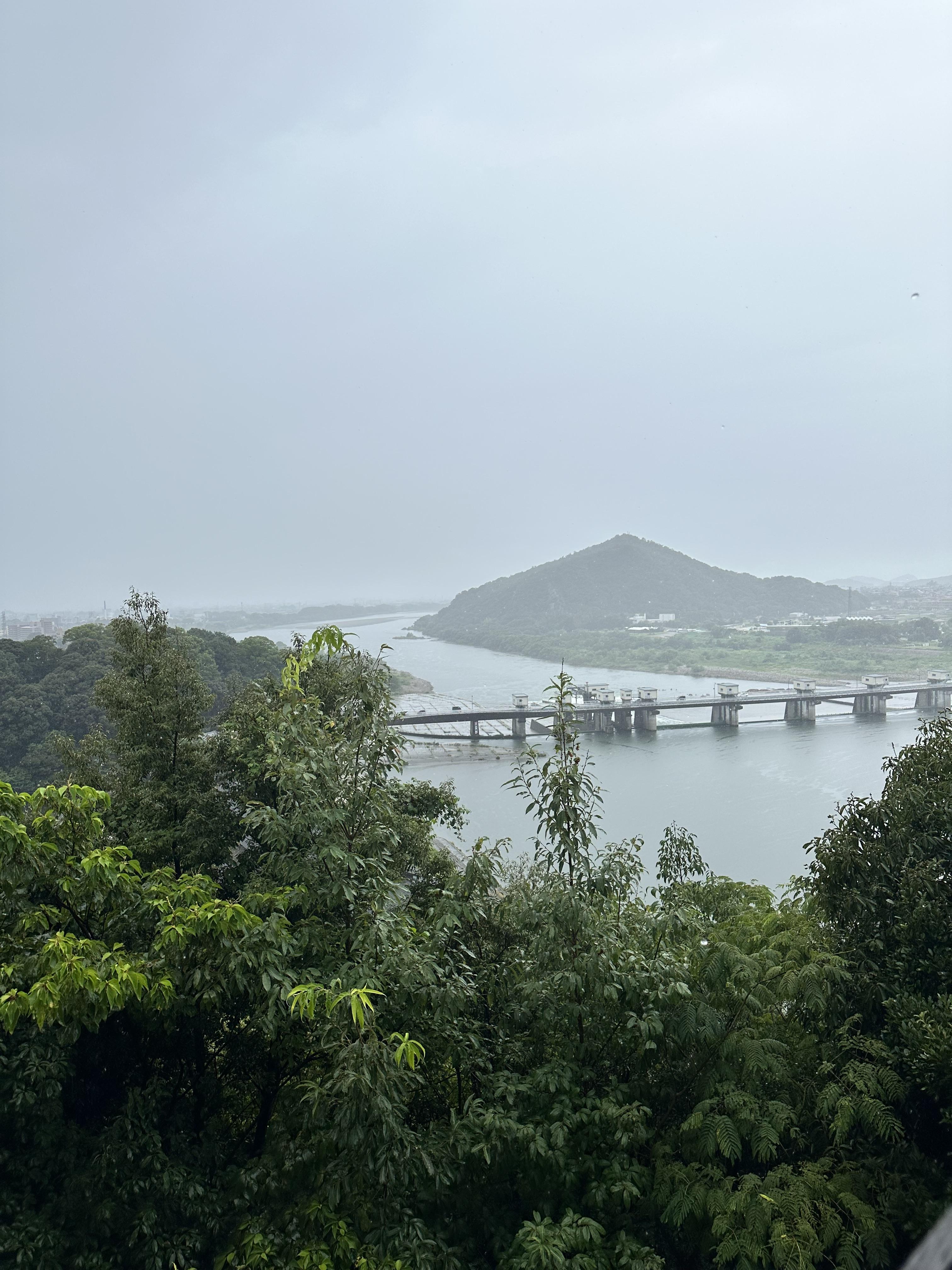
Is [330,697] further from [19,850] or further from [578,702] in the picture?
[578,702]

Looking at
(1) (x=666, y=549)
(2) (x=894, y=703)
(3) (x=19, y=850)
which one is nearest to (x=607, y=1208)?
(3) (x=19, y=850)

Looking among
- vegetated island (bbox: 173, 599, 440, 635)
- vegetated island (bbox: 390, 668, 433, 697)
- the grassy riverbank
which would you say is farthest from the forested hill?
vegetated island (bbox: 390, 668, 433, 697)

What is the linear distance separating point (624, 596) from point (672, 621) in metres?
3.99

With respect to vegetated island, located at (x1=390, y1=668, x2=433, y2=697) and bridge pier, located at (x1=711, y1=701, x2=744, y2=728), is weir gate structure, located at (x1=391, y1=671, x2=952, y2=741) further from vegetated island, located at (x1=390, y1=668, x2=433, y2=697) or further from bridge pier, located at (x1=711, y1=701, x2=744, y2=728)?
vegetated island, located at (x1=390, y1=668, x2=433, y2=697)

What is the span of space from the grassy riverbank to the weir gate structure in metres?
2.54

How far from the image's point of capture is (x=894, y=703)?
2927cm

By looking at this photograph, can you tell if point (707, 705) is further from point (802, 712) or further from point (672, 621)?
point (672, 621)

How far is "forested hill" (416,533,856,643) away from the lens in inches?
1956

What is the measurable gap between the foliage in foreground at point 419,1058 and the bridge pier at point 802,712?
80.9 ft

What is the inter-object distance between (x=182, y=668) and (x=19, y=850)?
123 inches

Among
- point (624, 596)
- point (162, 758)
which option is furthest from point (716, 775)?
point (624, 596)

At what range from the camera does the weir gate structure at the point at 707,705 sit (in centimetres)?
2538

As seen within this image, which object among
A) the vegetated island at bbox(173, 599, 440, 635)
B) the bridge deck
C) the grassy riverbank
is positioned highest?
the vegetated island at bbox(173, 599, 440, 635)

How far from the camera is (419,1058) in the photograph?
8.73 ft
